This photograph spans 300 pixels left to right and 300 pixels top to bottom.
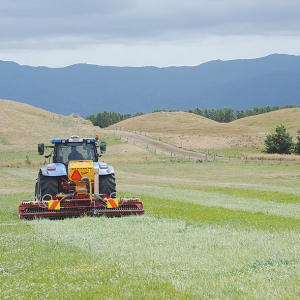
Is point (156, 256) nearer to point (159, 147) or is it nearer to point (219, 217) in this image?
point (219, 217)

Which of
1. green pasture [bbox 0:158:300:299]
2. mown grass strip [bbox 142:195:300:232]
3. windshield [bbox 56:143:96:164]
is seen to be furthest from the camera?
windshield [bbox 56:143:96:164]

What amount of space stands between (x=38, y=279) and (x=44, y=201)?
10.2 meters

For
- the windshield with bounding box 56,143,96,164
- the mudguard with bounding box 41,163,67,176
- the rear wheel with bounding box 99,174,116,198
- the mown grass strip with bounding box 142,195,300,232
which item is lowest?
the mown grass strip with bounding box 142,195,300,232

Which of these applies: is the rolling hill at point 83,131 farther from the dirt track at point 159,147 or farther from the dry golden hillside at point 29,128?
the dirt track at point 159,147

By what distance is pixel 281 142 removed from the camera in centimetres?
9212

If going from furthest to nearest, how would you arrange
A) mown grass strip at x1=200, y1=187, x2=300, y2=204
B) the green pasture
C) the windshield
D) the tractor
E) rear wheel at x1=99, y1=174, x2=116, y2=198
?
mown grass strip at x1=200, y1=187, x2=300, y2=204, the windshield, rear wheel at x1=99, y1=174, x2=116, y2=198, the tractor, the green pasture

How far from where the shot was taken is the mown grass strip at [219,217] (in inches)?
669

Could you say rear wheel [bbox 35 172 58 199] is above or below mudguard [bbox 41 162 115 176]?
below

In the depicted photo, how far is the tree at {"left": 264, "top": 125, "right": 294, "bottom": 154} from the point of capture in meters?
91.5

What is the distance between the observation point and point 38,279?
31.4ft

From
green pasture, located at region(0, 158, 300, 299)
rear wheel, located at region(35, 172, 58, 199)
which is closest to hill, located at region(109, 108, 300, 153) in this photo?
rear wheel, located at region(35, 172, 58, 199)

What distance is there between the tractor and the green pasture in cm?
85

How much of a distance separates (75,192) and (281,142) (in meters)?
75.2

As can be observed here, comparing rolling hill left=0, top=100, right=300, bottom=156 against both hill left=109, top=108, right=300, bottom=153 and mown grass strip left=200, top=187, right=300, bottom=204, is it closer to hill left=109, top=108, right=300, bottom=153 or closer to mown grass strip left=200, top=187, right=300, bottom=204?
hill left=109, top=108, right=300, bottom=153
